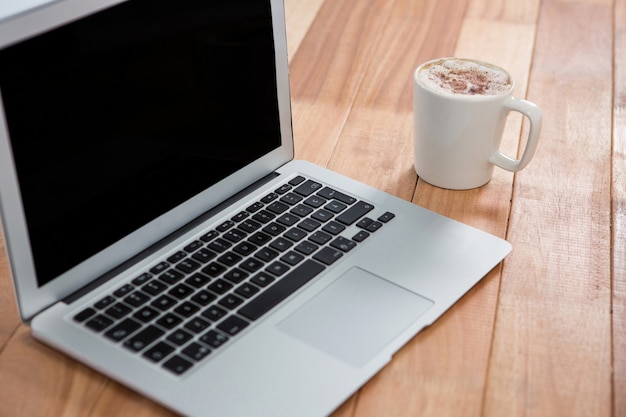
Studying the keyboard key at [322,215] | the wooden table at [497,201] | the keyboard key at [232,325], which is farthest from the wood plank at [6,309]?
the keyboard key at [322,215]

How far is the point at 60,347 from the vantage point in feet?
2.29

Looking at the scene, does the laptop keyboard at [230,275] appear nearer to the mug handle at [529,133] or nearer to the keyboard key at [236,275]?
the keyboard key at [236,275]

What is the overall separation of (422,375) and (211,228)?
0.91ft

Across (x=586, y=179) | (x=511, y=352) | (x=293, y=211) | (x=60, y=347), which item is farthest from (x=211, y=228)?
(x=586, y=179)

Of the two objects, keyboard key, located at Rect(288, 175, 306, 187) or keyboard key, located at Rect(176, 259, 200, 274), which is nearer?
keyboard key, located at Rect(176, 259, 200, 274)

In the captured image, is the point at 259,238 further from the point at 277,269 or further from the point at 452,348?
the point at 452,348

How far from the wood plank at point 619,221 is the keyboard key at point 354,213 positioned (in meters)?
0.27

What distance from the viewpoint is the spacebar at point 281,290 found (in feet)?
2.37

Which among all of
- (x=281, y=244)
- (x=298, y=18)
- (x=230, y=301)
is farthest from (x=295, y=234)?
(x=298, y=18)

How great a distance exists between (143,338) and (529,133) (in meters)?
0.50

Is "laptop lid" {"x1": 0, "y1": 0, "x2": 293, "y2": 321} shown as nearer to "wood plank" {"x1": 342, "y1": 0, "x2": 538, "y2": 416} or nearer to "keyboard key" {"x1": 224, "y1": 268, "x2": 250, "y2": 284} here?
"keyboard key" {"x1": 224, "y1": 268, "x2": 250, "y2": 284}

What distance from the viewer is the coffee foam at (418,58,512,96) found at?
90 cm

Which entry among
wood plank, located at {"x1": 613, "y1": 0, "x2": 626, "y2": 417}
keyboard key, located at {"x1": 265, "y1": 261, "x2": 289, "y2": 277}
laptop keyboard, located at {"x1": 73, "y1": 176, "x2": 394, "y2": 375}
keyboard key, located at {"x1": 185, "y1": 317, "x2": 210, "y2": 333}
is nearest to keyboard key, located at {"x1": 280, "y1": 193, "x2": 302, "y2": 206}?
laptop keyboard, located at {"x1": 73, "y1": 176, "x2": 394, "y2": 375}

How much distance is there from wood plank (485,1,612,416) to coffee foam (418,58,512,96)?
13 cm
